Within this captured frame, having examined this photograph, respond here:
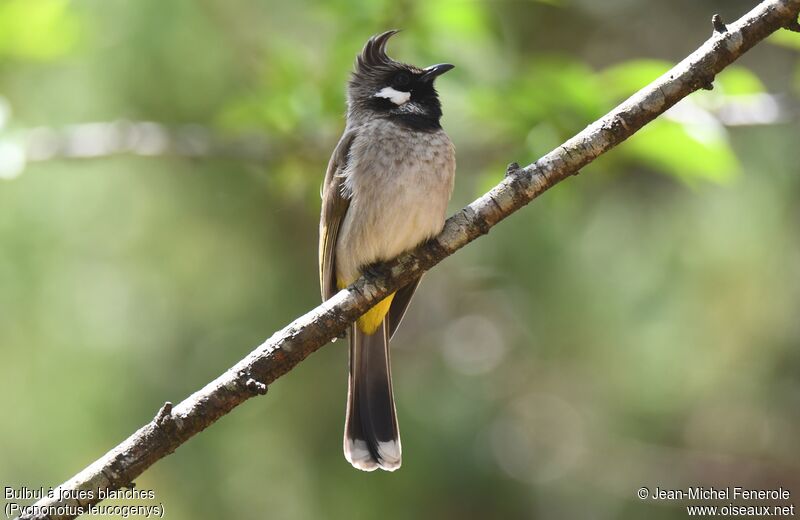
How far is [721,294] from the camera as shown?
15.0ft

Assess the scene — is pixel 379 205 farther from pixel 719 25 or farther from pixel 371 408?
pixel 719 25

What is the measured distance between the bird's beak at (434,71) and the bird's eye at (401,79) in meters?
0.08

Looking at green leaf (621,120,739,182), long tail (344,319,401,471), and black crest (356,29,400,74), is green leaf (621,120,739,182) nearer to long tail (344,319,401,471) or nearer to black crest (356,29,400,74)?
black crest (356,29,400,74)

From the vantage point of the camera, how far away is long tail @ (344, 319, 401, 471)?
3.60 meters

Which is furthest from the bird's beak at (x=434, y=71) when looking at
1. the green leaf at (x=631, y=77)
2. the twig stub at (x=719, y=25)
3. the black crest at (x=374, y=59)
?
the twig stub at (x=719, y=25)

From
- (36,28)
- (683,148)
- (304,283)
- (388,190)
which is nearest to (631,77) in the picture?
(683,148)

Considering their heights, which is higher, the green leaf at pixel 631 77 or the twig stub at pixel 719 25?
the green leaf at pixel 631 77

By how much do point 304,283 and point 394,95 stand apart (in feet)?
3.96

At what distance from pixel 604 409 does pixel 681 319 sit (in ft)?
2.28

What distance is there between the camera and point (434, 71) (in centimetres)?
390

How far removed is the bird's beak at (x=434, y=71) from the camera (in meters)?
3.81

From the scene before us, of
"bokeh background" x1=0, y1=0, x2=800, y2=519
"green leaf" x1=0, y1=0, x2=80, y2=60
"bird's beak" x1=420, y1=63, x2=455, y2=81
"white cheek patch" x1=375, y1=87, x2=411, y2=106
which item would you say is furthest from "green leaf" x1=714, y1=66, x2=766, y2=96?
"green leaf" x1=0, y1=0, x2=80, y2=60

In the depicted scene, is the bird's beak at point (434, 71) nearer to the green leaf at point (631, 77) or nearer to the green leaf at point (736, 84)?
the green leaf at point (631, 77)

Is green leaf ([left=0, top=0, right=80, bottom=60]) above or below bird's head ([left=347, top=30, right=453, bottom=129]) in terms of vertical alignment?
above
